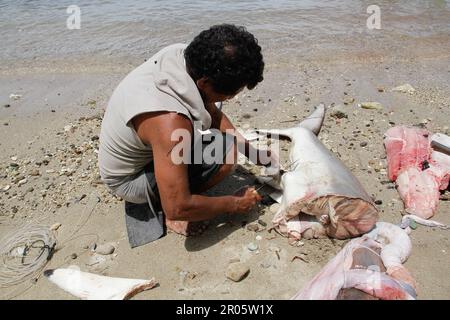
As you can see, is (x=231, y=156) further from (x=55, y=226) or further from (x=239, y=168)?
(x=55, y=226)

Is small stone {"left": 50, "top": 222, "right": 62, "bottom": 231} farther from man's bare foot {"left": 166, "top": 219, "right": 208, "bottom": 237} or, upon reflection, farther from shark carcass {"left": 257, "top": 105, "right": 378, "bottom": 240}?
shark carcass {"left": 257, "top": 105, "right": 378, "bottom": 240}

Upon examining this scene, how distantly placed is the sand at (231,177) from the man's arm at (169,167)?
0.45m

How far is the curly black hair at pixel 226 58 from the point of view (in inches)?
77.0

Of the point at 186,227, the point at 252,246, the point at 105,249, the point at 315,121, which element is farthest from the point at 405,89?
the point at 105,249

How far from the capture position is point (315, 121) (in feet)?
11.9

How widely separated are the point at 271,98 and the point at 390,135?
1.50 metres

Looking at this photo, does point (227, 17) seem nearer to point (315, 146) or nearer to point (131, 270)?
point (315, 146)

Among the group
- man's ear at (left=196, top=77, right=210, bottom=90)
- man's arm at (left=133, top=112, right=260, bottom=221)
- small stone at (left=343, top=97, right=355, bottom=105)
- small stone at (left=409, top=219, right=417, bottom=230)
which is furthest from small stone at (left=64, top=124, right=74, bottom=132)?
small stone at (left=409, top=219, right=417, bottom=230)

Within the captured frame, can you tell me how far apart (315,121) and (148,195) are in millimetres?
1818

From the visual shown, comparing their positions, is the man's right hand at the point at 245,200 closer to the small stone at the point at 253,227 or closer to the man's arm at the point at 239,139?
the small stone at the point at 253,227

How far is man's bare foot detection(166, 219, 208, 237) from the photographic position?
262 centimetres

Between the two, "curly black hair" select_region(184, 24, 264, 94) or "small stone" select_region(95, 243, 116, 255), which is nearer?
"curly black hair" select_region(184, 24, 264, 94)

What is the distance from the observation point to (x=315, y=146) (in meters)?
2.99

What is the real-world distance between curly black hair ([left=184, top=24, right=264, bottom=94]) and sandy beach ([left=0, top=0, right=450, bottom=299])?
111 cm
